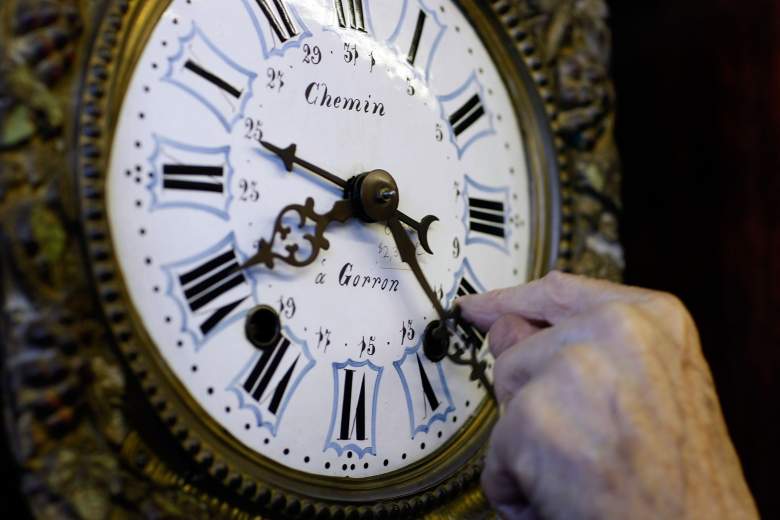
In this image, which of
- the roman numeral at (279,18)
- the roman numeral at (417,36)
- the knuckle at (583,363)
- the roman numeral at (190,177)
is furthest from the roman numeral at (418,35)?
the knuckle at (583,363)

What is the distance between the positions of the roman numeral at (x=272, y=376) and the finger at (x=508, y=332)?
16 cm

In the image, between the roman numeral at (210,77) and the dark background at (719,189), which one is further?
the dark background at (719,189)

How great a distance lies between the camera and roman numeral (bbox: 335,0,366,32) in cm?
87

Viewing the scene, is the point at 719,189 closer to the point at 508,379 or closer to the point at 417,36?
the point at 417,36

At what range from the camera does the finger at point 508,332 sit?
2.65ft

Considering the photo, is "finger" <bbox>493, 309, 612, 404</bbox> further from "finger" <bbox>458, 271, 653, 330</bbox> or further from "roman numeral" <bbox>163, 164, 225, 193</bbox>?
"roman numeral" <bbox>163, 164, 225, 193</bbox>

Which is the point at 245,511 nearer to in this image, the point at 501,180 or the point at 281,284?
the point at 281,284

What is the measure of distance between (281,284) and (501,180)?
28 cm

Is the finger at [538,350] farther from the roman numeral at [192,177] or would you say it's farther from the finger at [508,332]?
the roman numeral at [192,177]

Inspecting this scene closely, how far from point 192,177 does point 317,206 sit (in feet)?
0.37

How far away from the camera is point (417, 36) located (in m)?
0.93

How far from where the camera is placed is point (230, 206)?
0.78 metres

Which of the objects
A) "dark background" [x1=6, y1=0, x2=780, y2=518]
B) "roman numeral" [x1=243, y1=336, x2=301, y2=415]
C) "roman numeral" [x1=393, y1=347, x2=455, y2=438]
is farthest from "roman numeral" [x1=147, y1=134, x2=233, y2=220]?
"dark background" [x1=6, y1=0, x2=780, y2=518]

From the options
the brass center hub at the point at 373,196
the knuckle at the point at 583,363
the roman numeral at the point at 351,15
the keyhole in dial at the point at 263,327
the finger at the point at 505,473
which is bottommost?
the finger at the point at 505,473
